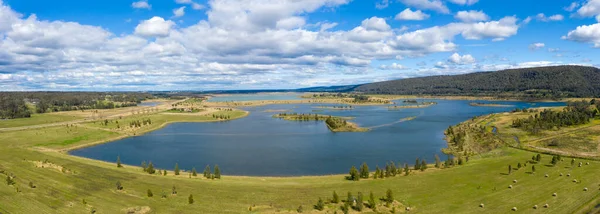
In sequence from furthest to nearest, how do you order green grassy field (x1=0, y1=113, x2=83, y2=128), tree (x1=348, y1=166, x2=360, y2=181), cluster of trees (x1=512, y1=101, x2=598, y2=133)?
green grassy field (x1=0, y1=113, x2=83, y2=128)
cluster of trees (x1=512, y1=101, x2=598, y2=133)
tree (x1=348, y1=166, x2=360, y2=181)

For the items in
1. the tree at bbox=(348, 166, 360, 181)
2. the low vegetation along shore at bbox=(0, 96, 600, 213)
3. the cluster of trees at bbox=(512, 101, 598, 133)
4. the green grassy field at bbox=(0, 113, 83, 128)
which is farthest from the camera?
the green grassy field at bbox=(0, 113, 83, 128)

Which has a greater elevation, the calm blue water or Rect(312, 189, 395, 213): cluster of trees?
Rect(312, 189, 395, 213): cluster of trees

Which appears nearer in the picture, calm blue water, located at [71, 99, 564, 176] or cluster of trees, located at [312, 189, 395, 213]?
cluster of trees, located at [312, 189, 395, 213]

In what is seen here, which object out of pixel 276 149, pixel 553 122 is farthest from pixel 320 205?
pixel 553 122

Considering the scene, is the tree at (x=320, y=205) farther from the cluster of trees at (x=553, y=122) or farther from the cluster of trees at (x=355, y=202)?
the cluster of trees at (x=553, y=122)

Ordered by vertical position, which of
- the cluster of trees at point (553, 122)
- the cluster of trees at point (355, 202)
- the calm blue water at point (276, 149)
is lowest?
the calm blue water at point (276, 149)

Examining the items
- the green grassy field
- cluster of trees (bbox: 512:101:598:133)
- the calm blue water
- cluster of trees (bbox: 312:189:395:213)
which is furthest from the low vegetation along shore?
the green grassy field

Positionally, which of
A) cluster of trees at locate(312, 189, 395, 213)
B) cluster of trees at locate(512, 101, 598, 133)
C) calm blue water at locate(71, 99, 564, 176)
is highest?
cluster of trees at locate(512, 101, 598, 133)

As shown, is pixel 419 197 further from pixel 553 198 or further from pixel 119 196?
pixel 119 196

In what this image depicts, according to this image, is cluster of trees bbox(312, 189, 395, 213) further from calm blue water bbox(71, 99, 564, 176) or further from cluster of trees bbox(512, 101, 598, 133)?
cluster of trees bbox(512, 101, 598, 133)

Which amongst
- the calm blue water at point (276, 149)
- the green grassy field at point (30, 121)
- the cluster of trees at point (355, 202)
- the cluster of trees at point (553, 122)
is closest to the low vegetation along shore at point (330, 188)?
the cluster of trees at point (355, 202)

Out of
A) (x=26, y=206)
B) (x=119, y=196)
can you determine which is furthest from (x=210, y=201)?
(x=26, y=206)
